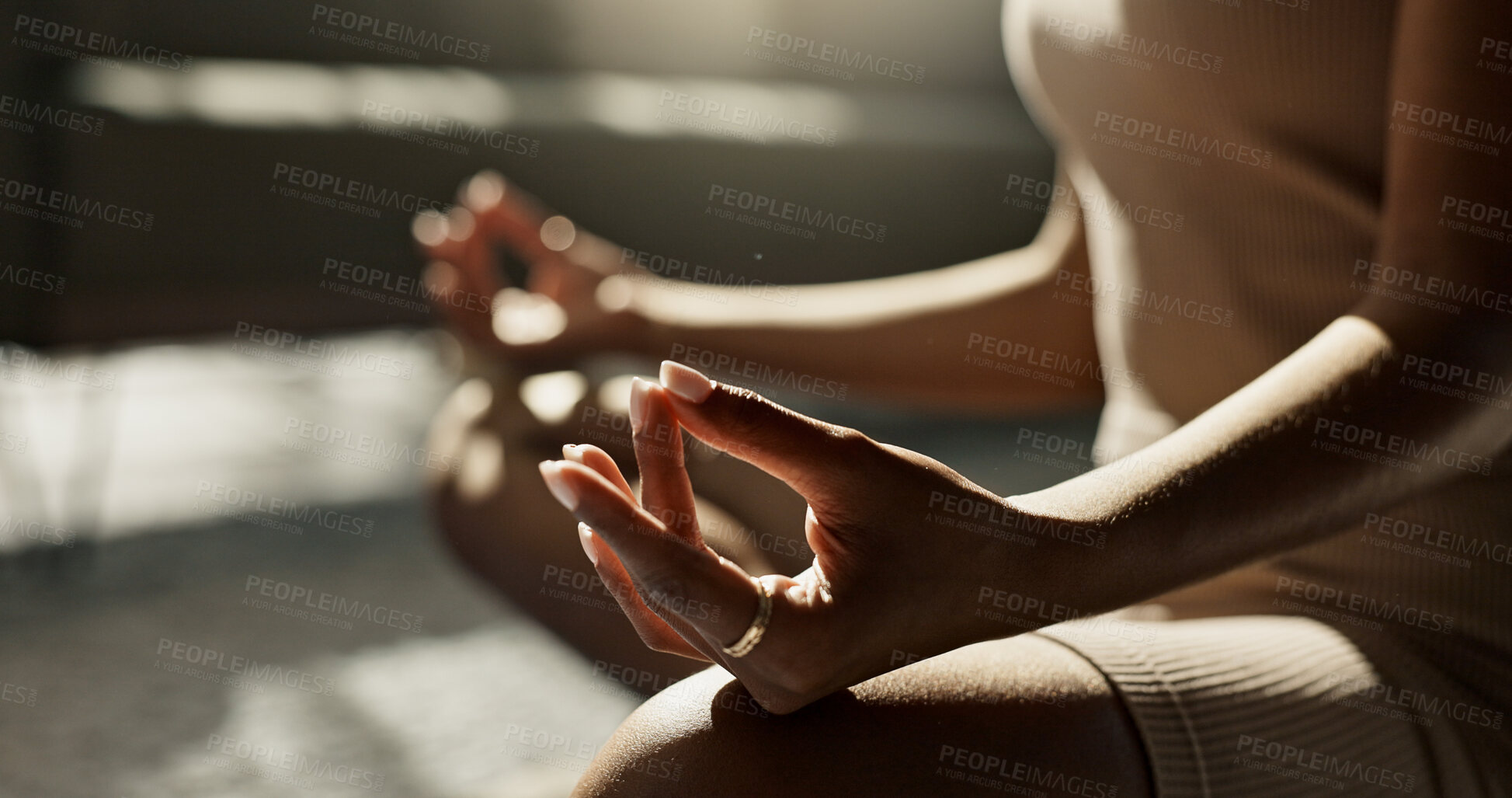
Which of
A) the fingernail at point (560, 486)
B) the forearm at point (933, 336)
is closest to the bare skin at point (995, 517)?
the fingernail at point (560, 486)

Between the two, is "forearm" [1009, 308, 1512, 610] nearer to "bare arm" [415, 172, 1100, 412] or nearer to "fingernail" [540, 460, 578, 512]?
"fingernail" [540, 460, 578, 512]

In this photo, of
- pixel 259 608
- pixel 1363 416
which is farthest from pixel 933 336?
pixel 259 608

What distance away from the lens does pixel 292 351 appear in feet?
8.36

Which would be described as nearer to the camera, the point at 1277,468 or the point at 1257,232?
the point at 1277,468

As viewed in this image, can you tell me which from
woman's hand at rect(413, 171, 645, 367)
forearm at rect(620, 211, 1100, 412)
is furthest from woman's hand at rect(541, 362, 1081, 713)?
woman's hand at rect(413, 171, 645, 367)

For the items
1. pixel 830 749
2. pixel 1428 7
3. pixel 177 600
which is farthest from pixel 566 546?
pixel 177 600

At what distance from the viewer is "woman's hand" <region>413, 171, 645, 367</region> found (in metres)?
0.97

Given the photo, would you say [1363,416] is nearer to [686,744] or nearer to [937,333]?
[686,744]

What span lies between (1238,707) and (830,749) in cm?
16

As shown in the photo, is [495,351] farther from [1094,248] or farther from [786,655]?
[786,655]

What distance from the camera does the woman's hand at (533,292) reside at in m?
0.97

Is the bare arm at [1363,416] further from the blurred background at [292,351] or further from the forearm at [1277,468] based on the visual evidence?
the blurred background at [292,351]

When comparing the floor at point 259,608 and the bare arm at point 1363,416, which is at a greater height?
the bare arm at point 1363,416

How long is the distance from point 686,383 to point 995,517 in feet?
0.32
